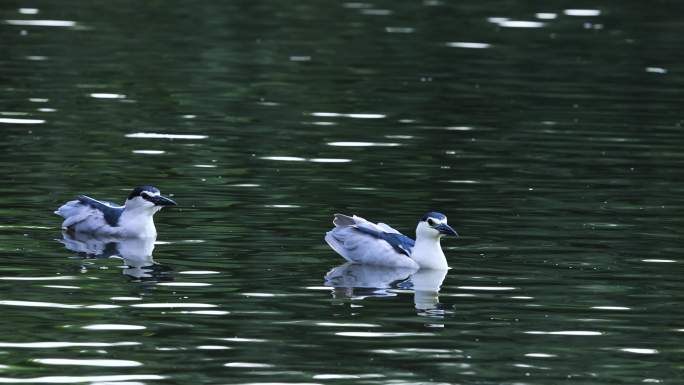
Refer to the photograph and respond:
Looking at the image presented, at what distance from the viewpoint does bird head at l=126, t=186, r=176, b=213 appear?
939 inches

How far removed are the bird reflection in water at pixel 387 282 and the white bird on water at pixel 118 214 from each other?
2.94 m

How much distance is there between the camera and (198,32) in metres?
47.6

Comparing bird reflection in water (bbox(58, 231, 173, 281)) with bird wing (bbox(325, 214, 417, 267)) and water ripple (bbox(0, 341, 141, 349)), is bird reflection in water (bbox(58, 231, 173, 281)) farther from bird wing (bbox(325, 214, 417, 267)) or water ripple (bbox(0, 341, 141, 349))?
water ripple (bbox(0, 341, 141, 349))

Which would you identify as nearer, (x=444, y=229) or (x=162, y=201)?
(x=444, y=229)

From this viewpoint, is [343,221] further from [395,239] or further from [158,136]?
[158,136]

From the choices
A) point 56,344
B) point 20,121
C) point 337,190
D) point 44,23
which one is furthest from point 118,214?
point 44,23

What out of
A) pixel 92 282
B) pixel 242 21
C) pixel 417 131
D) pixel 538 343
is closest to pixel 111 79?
pixel 417 131

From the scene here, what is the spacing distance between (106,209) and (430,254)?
476 centimetres

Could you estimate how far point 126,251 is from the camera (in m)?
23.2

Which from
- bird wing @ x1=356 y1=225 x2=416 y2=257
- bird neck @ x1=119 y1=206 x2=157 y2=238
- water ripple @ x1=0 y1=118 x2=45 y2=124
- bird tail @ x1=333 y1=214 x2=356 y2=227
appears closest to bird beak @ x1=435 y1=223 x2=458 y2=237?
bird wing @ x1=356 y1=225 x2=416 y2=257

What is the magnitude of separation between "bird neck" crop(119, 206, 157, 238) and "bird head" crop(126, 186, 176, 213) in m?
0.05

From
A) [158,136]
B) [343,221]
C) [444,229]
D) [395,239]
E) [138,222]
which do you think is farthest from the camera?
[158,136]

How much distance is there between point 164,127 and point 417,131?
15.3 feet

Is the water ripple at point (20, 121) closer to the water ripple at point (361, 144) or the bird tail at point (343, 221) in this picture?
the water ripple at point (361, 144)
